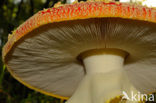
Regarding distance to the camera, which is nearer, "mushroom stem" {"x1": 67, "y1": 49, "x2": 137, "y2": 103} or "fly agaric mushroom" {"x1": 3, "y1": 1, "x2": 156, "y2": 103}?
"fly agaric mushroom" {"x1": 3, "y1": 1, "x2": 156, "y2": 103}

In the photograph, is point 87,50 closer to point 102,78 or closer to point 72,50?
point 72,50

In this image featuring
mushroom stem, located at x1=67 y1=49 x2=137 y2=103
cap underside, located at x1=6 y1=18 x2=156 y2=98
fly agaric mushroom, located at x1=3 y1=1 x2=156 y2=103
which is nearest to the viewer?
fly agaric mushroom, located at x1=3 y1=1 x2=156 y2=103

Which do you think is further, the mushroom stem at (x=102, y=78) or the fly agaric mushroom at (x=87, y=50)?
the mushroom stem at (x=102, y=78)

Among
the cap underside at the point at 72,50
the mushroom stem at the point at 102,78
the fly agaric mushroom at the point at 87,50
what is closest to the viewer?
the fly agaric mushroom at the point at 87,50

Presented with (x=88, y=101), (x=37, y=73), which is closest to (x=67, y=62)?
(x=37, y=73)

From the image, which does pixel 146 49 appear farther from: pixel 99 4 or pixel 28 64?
pixel 28 64

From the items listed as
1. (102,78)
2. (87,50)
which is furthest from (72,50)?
(102,78)

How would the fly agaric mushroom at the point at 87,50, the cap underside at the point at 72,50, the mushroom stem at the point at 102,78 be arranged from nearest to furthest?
the fly agaric mushroom at the point at 87,50 < the cap underside at the point at 72,50 < the mushroom stem at the point at 102,78

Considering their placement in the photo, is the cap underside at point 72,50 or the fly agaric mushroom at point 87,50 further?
the cap underside at point 72,50

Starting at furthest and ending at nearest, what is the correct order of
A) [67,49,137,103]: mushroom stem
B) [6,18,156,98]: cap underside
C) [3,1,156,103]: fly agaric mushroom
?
1. [67,49,137,103]: mushroom stem
2. [6,18,156,98]: cap underside
3. [3,1,156,103]: fly agaric mushroom
